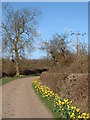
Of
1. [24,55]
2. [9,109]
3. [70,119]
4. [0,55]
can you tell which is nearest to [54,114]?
[70,119]

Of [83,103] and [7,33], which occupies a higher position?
[7,33]

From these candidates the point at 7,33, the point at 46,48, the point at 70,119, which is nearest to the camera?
the point at 70,119

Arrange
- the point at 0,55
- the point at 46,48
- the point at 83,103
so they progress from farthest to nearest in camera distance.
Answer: the point at 46,48
the point at 0,55
the point at 83,103

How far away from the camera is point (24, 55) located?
106ft

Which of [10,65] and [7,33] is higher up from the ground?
[7,33]

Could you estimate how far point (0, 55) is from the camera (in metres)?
29.0

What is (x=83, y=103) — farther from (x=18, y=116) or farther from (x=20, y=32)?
(x=20, y=32)

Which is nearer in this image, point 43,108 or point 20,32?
point 43,108

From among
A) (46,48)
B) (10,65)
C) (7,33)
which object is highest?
(7,33)

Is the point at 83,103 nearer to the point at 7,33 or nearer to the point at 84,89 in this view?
the point at 84,89

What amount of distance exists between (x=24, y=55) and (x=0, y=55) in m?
4.62

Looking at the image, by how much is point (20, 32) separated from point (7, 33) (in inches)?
80.7

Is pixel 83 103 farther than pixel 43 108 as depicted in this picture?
No

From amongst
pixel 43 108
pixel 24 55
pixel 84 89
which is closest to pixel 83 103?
pixel 84 89
